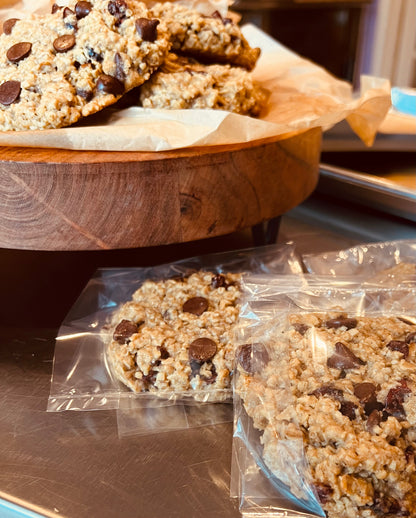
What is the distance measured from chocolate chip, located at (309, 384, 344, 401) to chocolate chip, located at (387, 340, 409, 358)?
0.36ft

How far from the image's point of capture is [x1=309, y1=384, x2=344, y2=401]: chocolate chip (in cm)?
63

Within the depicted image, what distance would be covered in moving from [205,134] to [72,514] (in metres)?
0.52

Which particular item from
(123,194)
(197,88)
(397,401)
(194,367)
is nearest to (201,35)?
(197,88)

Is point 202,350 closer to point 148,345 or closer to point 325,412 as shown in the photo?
point 148,345

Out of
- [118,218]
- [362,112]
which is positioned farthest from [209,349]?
[362,112]

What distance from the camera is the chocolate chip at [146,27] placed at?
0.84 m

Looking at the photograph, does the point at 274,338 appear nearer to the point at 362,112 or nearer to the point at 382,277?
the point at 382,277

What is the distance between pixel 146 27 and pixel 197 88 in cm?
12

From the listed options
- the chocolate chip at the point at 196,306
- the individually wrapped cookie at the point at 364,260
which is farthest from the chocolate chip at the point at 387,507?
the individually wrapped cookie at the point at 364,260

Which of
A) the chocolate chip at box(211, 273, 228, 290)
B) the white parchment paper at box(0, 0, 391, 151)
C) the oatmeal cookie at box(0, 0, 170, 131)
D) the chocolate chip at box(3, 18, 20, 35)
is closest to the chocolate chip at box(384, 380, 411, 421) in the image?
the chocolate chip at box(211, 273, 228, 290)

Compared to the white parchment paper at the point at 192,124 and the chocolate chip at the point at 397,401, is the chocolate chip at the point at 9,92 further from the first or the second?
the chocolate chip at the point at 397,401

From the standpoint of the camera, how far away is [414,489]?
0.57m

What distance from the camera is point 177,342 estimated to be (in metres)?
0.76

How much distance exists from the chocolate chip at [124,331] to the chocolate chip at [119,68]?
36cm
